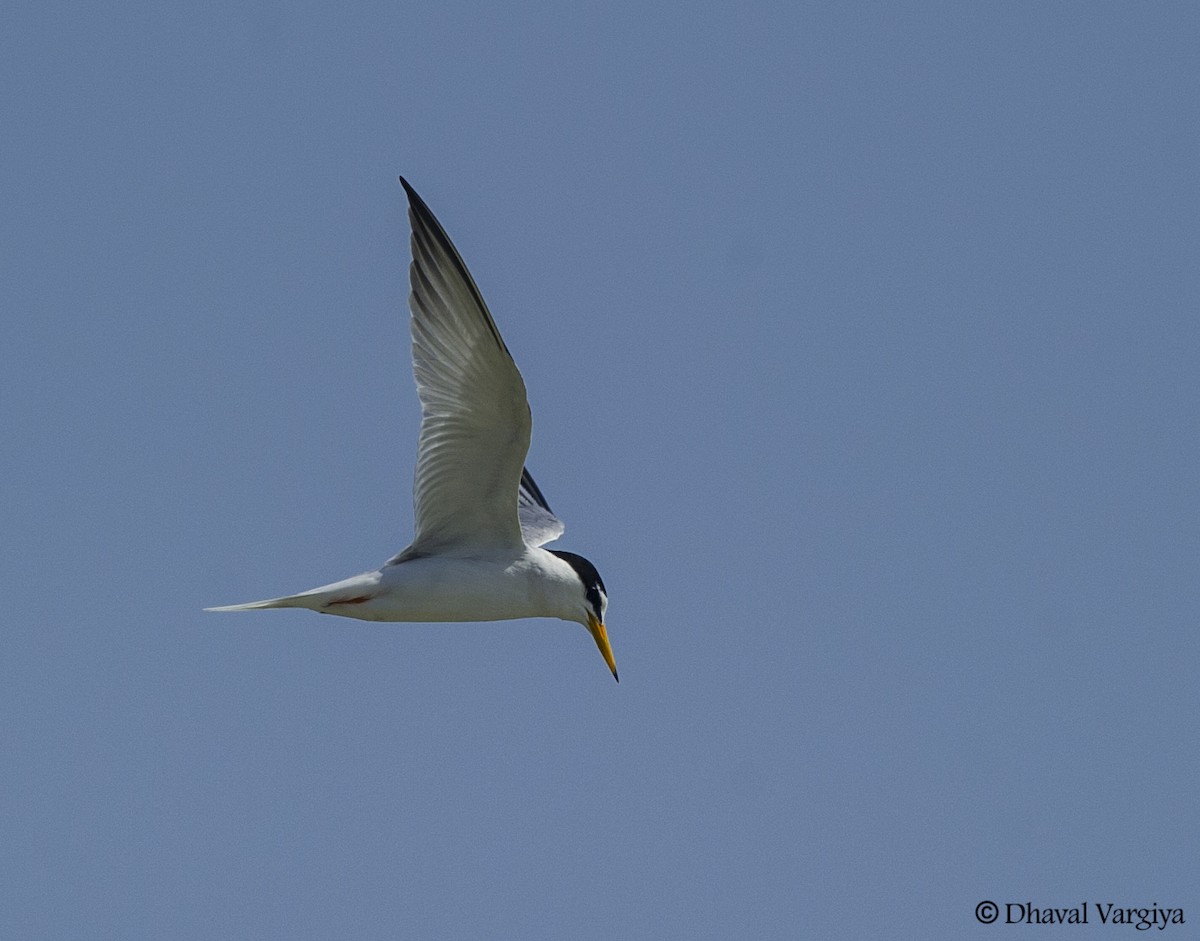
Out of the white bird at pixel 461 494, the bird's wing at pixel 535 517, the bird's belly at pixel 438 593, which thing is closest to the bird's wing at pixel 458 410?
the white bird at pixel 461 494

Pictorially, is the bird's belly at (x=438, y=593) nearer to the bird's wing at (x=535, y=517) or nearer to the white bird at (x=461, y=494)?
the white bird at (x=461, y=494)

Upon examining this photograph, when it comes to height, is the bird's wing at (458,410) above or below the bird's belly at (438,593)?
above

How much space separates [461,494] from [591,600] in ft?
3.64

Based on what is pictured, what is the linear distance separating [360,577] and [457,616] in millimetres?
633

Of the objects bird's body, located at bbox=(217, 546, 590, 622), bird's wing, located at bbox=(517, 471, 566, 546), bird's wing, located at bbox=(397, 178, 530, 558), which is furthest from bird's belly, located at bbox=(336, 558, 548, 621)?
bird's wing, located at bbox=(517, 471, 566, 546)

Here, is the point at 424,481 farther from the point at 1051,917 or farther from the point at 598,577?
the point at 1051,917

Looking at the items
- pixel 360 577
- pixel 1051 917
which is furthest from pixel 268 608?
pixel 1051 917

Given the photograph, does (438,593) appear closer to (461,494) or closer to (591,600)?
Answer: (461,494)

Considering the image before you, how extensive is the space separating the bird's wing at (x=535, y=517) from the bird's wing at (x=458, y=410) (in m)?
1.20

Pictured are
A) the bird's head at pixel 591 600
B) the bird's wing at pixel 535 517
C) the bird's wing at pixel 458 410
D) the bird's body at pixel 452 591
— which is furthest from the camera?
the bird's wing at pixel 535 517

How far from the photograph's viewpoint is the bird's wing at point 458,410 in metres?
12.0

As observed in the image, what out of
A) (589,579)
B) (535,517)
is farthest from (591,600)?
(535,517)

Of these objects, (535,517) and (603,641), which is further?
(535,517)

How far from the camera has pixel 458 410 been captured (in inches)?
484
